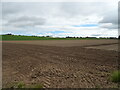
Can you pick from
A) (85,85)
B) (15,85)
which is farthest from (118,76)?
(15,85)

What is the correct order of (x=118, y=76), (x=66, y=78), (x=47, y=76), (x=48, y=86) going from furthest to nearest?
(x=47, y=76) → (x=66, y=78) → (x=118, y=76) → (x=48, y=86)

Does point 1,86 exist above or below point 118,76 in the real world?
below

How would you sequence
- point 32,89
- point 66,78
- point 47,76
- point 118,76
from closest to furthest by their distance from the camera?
point 32,89 → point 118,76 → point 66,78 → point 47,76

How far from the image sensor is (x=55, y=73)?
678 cm

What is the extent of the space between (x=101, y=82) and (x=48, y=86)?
7.73 feet

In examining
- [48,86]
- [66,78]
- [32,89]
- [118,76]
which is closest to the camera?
[32,89]

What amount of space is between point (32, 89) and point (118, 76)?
384 centimetres

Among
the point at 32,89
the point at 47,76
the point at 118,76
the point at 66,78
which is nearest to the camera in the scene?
the point at 32,89

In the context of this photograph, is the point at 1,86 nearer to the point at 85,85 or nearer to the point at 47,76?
the point at 47,76

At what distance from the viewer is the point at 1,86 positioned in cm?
546

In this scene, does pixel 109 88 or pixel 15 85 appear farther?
pixel 15 85

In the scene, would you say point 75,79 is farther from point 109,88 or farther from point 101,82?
point 109,88

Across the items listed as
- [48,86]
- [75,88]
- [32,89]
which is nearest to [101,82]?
[75,88]

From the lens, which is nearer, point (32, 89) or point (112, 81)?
point (32, 89)
